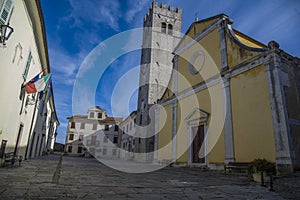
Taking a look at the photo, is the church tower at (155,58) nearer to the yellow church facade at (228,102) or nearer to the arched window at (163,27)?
the arched window at (163,27)

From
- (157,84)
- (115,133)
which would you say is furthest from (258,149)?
(115,133)

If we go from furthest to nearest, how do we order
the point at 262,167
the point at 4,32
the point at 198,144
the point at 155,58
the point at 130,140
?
the point at 130,140 → the point at 155,58 → the point at 198,144 → the point at 262,167 → the point at 4,32

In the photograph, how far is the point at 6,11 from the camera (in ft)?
17.7

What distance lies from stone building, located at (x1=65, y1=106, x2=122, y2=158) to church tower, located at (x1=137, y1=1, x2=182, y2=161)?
59.9ft

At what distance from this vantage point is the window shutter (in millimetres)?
5212

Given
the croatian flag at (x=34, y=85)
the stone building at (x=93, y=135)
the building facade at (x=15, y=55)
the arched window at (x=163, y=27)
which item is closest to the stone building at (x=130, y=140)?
the stone building at (x=93, y=135)

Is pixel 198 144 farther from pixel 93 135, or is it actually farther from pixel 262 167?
pixel 93 135

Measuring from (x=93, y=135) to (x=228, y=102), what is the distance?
118 ft

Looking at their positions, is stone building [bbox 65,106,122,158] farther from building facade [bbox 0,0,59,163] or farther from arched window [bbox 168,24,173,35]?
building facade [bbox 0,0,59,163]

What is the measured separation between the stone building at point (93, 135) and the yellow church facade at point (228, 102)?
26.6 m

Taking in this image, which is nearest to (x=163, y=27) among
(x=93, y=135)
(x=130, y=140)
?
(x=130, y=140)

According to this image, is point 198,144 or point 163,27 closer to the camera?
point 198,144

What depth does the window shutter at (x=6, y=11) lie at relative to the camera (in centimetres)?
521

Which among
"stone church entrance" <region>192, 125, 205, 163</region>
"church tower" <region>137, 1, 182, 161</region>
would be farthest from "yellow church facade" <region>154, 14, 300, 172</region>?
"church tower" <region>137, 1, 182, 161</region>
